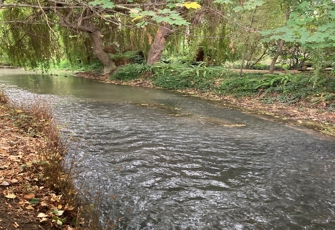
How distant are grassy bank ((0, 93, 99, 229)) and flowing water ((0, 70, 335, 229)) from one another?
1.17ft

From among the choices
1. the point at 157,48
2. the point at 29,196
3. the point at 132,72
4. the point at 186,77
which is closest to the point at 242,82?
the point at 186,77

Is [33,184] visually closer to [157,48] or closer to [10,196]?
[10,196]

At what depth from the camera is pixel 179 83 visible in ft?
46.1

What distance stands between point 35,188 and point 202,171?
2374 millimetres

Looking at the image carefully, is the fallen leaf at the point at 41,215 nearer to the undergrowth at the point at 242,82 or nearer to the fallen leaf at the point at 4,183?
the fallen leaf at the point at 4,183

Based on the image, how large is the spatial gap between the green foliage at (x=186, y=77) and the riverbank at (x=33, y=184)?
922cm

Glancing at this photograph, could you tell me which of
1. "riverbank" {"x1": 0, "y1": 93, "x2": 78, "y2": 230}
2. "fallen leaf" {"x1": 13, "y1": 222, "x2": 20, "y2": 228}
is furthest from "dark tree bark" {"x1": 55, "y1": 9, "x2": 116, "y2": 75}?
"fallen leaf" {"x1": 13, "y1": 222, "x2": 20, "y2": 228}

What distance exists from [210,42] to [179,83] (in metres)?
3.41

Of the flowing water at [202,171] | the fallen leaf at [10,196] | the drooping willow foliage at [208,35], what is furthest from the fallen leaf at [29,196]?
the drooping willow foliage at [208,35]

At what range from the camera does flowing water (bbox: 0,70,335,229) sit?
10.6 ft

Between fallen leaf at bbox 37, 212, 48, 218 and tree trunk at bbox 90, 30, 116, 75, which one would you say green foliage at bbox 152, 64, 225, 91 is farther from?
fallen leaf at bbox 37, 212, 48, 218

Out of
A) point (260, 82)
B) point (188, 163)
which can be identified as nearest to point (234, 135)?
point (188, 163)

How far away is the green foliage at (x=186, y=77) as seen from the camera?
43.5 feet

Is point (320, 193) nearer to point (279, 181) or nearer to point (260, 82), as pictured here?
point (279, 181)
